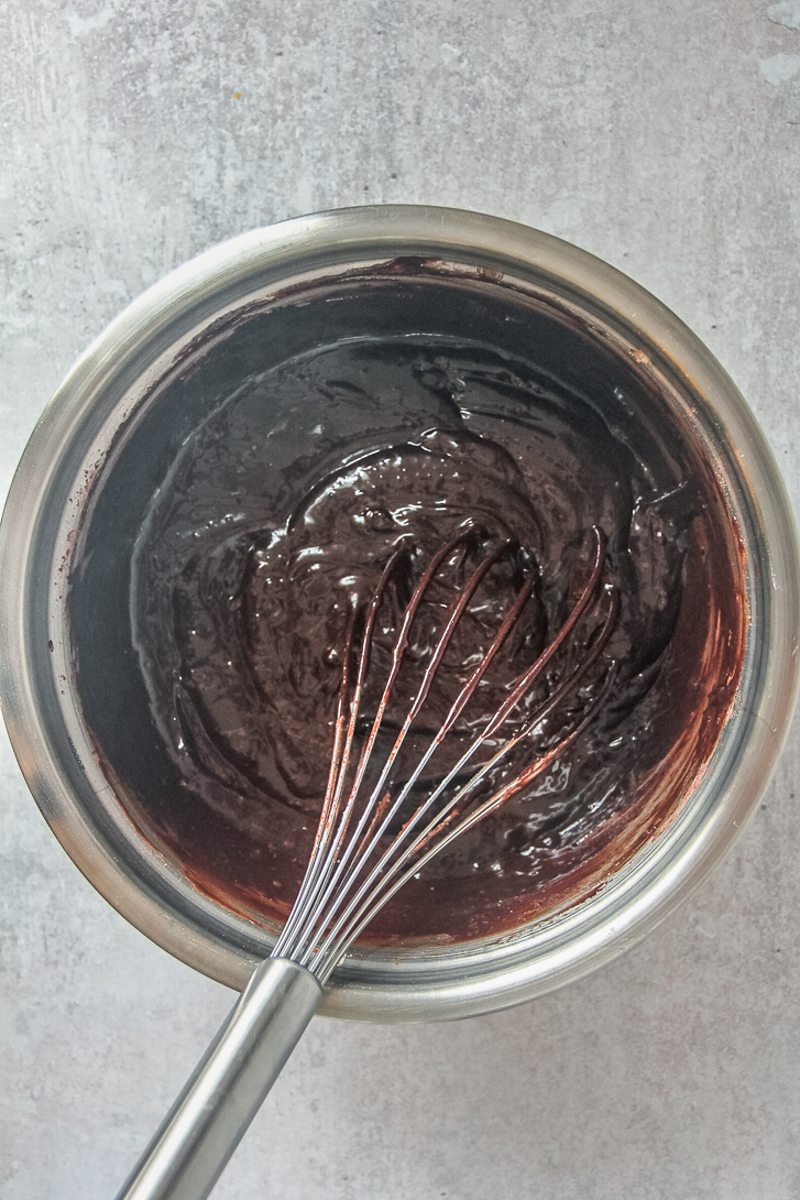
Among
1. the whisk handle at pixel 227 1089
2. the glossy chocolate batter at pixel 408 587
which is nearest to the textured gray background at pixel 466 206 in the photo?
the glossy chocolate batter at pixel 408 587

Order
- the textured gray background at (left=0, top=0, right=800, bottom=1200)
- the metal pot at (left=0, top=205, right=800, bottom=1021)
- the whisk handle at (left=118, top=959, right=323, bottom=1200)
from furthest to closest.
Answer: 1. the textured gray background at (left=0, top=0, right=800, bottom=1200)
2. the metal pot at (left=0, top=205, right=800, bottom=1021)
3. the whisk handle at (left=118, top=959, right=323, bottom=1200)

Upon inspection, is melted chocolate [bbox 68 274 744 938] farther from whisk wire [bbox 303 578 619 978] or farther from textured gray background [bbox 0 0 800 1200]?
textured gray background [bbox 0 0 800 1200]

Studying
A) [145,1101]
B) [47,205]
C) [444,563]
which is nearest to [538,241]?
[444,563]

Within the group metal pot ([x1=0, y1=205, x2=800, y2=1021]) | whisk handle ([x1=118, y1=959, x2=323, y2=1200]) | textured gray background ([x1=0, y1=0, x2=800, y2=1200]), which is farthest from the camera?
textured gray background ([x1=0, y1=0, x2=800, y2=1200])

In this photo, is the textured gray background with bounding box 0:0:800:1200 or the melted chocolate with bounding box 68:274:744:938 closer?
the melted chocolate with bounding box 68:274:744:938

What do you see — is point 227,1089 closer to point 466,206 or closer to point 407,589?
point 407,589

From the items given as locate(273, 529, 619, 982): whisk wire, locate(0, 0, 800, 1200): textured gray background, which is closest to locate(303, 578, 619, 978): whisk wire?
locate(273, 529, 619, 982): whisk wire

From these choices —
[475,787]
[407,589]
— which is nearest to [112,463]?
[407,589]
